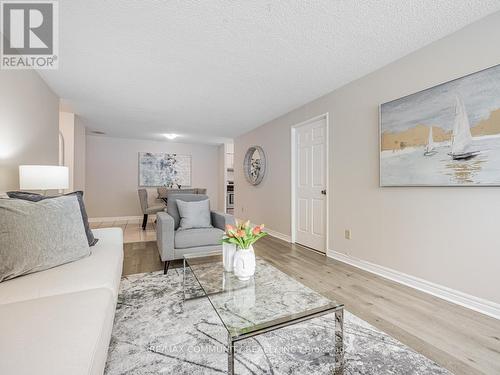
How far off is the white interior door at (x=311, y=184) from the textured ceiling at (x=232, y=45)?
0.53m

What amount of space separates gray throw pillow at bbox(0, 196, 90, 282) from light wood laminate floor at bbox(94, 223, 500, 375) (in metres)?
1.19

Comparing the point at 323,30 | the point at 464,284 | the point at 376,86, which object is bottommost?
the point at 464,284

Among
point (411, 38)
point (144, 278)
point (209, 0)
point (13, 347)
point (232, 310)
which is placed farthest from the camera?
point (144, 278)

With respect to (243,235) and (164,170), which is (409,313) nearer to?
(243,235)

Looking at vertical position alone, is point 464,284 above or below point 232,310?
below

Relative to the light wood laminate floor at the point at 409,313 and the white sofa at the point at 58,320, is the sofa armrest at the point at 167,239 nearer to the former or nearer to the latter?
the light wood laminate floor at the point at 409,313

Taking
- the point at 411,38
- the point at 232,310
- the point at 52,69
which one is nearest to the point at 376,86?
the point at 411,38

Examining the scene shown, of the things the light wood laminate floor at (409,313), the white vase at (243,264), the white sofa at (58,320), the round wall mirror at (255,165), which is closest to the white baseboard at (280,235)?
the light wood laminate floor at (409,313)

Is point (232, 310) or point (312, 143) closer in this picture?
point (232, 310)

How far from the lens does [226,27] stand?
1841 millimetres

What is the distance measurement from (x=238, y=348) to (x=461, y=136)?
2.25m

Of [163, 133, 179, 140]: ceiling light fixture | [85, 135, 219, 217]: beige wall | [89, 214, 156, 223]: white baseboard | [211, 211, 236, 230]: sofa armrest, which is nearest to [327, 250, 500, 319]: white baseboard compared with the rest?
[211, 211, 236, 230]: sofa armrest

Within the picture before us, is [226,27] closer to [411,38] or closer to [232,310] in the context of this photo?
[411,38]

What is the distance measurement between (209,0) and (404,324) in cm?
258
